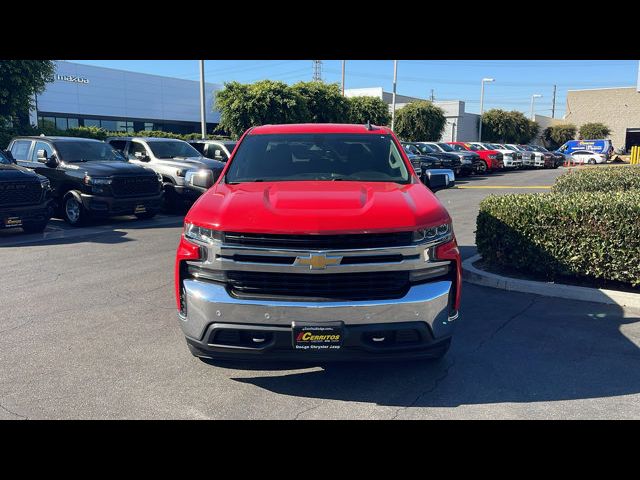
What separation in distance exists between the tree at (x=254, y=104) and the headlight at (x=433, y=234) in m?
21.8

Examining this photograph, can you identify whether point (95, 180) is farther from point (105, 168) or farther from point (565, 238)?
point (565, 238)

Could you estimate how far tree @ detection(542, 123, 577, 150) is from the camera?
6266 centimetres

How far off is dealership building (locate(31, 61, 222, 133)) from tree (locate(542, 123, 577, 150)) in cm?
3989

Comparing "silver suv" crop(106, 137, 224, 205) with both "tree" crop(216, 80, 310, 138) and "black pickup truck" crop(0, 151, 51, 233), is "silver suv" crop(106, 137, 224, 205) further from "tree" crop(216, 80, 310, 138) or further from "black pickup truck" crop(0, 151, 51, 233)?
"tree" crop(216, 80, 310, 138)

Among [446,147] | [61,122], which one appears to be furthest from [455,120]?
[61,122]

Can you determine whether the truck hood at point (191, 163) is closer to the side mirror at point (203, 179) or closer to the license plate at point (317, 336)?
the side mirror at point (203, 179)

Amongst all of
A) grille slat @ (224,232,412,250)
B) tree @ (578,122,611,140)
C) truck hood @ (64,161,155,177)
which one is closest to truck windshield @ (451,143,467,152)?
truck hood @ (64,161,155,177)

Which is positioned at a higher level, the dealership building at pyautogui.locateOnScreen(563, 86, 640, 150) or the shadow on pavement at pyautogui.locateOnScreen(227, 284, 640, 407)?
the dealership building at pyautogui.locateOnScreen(563, 86, 640, 150)

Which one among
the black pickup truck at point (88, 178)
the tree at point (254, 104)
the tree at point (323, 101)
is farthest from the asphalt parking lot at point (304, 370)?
the tree at point (323, 101)

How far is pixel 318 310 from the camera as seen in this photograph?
3488mm

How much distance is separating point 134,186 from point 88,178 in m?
0.95

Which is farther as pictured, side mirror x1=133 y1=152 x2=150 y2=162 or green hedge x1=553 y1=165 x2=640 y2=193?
side mirror x1=133 y1=152 x2=150 y2=162

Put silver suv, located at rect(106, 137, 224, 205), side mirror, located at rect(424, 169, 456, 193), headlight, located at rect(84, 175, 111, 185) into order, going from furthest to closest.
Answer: silver suv, located at rect(106, 137, 224, 205) → headlight, located at rect(84, 175, 111, 185) → side mirror, located at rect(424, 169, 456, 193)
